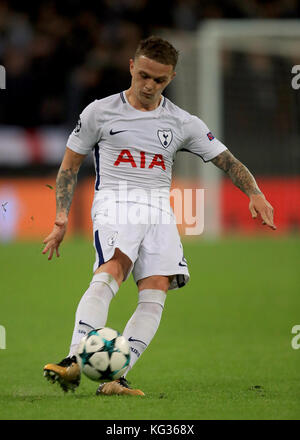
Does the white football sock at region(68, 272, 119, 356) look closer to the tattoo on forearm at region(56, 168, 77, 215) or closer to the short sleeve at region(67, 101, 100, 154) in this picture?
the tattoo on forearm at region(56, 168, 77, 215)

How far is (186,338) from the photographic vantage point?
887cm

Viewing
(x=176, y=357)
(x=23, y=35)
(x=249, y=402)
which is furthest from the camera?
(x=23, y=35)

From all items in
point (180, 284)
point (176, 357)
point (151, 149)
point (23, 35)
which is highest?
point (23, 35)

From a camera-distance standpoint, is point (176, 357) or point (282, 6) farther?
point (282, 6)

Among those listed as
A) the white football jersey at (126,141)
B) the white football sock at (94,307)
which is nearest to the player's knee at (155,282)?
the white football sock at (94,307)

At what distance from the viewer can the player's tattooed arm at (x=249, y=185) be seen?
5.72 m

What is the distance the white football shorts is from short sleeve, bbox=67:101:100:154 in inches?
16.4

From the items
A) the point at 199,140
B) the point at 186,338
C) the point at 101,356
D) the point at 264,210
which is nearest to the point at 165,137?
the point at 199,140

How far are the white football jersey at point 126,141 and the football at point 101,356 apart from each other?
0.97 m

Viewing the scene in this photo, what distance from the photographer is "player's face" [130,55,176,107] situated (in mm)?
5555

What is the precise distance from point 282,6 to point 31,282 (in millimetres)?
12726
